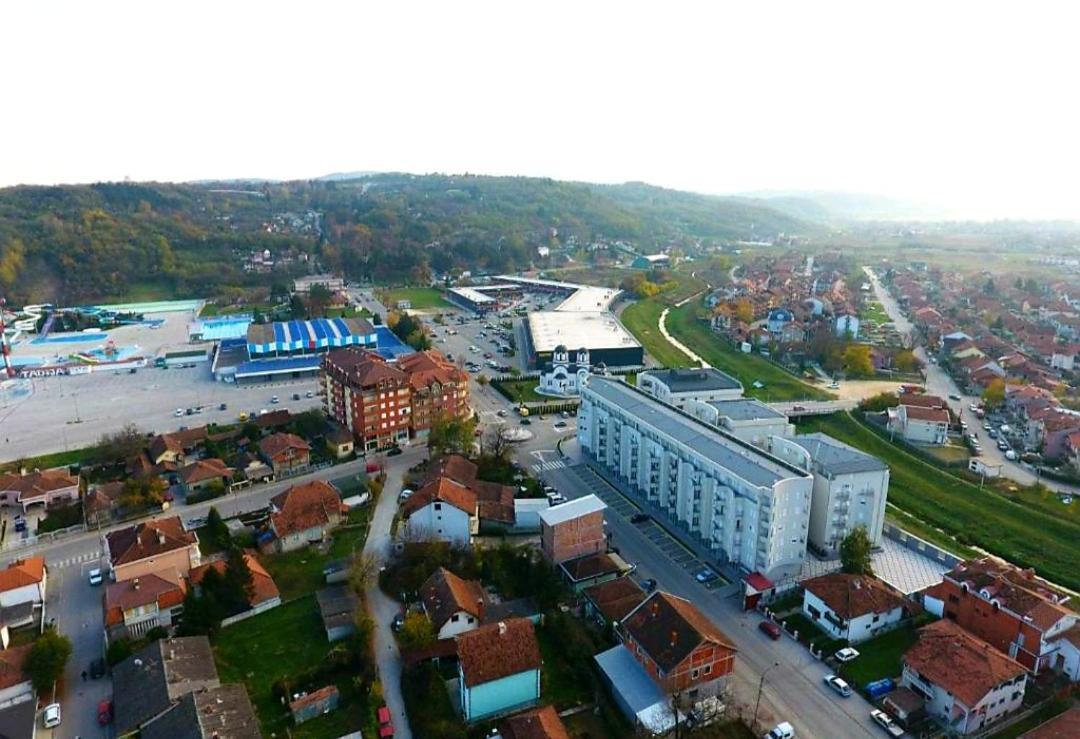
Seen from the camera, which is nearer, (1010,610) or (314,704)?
(314,704)

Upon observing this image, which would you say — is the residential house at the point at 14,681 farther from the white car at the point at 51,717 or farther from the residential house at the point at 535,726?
the residential house at the point at 535,726

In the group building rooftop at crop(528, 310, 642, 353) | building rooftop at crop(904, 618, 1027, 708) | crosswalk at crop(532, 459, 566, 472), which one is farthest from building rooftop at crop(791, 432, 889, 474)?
building rooftop at crop(528, 310, 642, 353)

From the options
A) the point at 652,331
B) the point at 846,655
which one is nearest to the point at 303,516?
the point at 846,655

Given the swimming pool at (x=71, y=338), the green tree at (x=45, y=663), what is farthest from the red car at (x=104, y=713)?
the swimming pool at (x=71, y=338)

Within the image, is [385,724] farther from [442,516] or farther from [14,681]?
[14,681]

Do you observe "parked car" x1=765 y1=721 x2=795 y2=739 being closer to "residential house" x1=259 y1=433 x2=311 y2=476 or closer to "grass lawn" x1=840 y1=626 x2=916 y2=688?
"grass lawn" x1=840 y1=626 x2=916 y2=688

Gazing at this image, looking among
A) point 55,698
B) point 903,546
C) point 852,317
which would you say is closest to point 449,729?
point 55,698
